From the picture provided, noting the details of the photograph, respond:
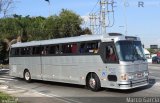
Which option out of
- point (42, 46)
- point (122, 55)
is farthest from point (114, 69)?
point (42, 46)

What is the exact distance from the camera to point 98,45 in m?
18.2

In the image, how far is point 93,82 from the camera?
1847cm

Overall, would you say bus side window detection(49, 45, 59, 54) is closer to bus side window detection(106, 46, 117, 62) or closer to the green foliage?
bus side window detection(106, 46, 117, 62)

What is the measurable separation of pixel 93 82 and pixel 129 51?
2455mm

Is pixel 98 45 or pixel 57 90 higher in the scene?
pixel 98 45

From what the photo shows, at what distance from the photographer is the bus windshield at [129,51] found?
17141 mm

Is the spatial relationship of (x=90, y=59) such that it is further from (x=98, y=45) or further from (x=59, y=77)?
(x=59, y=77)

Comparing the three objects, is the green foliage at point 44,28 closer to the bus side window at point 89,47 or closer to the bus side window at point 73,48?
the bus side window at point 73,48

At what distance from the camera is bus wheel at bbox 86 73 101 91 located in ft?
59.5

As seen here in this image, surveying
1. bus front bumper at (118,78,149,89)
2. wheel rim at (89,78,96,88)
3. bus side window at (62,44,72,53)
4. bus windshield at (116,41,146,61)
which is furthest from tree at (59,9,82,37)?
bus front bumper at (118,78,149,89)

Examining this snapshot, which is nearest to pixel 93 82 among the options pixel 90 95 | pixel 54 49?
pixel 90 95

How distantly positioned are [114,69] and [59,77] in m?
4.91

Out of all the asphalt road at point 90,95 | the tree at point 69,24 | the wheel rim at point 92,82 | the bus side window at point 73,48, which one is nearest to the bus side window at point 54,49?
the bus side window at point 73,48

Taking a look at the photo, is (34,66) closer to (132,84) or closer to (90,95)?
(90,95)
